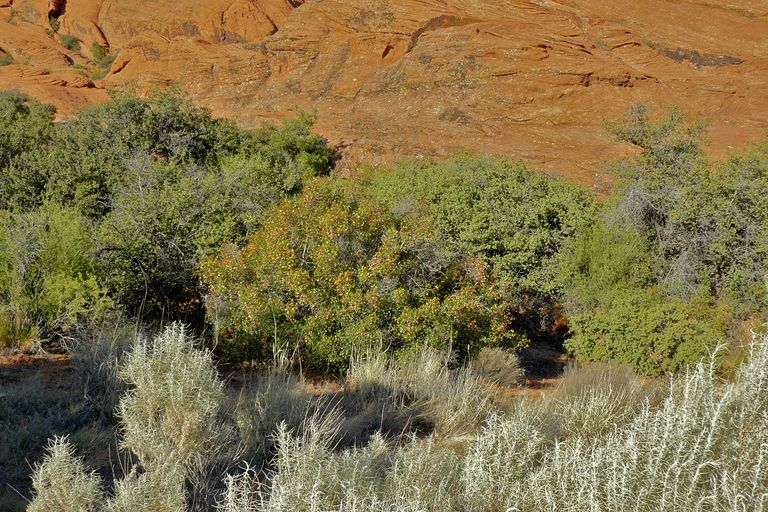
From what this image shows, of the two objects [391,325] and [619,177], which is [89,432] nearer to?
[391,325]

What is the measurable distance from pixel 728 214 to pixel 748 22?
35.2m

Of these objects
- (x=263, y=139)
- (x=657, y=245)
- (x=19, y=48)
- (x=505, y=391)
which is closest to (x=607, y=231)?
(x=657, y=245)

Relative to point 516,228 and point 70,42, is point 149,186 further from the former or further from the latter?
point 70,42

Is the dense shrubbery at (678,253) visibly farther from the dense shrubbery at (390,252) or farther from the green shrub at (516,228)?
the green shrub at (516,228)

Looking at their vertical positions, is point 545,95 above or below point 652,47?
below

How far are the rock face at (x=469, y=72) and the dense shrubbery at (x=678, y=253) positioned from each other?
898cm

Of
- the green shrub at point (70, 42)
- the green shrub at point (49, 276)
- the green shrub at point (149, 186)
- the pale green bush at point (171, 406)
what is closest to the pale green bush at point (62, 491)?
the pale green bush at point (171, 406)

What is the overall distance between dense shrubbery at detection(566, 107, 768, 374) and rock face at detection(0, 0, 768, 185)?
29.5 ft

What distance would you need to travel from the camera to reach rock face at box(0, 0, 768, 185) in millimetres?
26453

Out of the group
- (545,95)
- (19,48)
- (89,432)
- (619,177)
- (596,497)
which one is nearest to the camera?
(596,497)

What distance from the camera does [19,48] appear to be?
46.8 metres

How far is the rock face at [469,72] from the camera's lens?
2645 cm

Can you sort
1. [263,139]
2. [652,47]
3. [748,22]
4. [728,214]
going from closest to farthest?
1. [728,214]
2. [263,139]
3. [652,47]
4. [748,22]

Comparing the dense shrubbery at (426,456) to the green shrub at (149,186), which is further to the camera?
the green shrub at (149,186)
